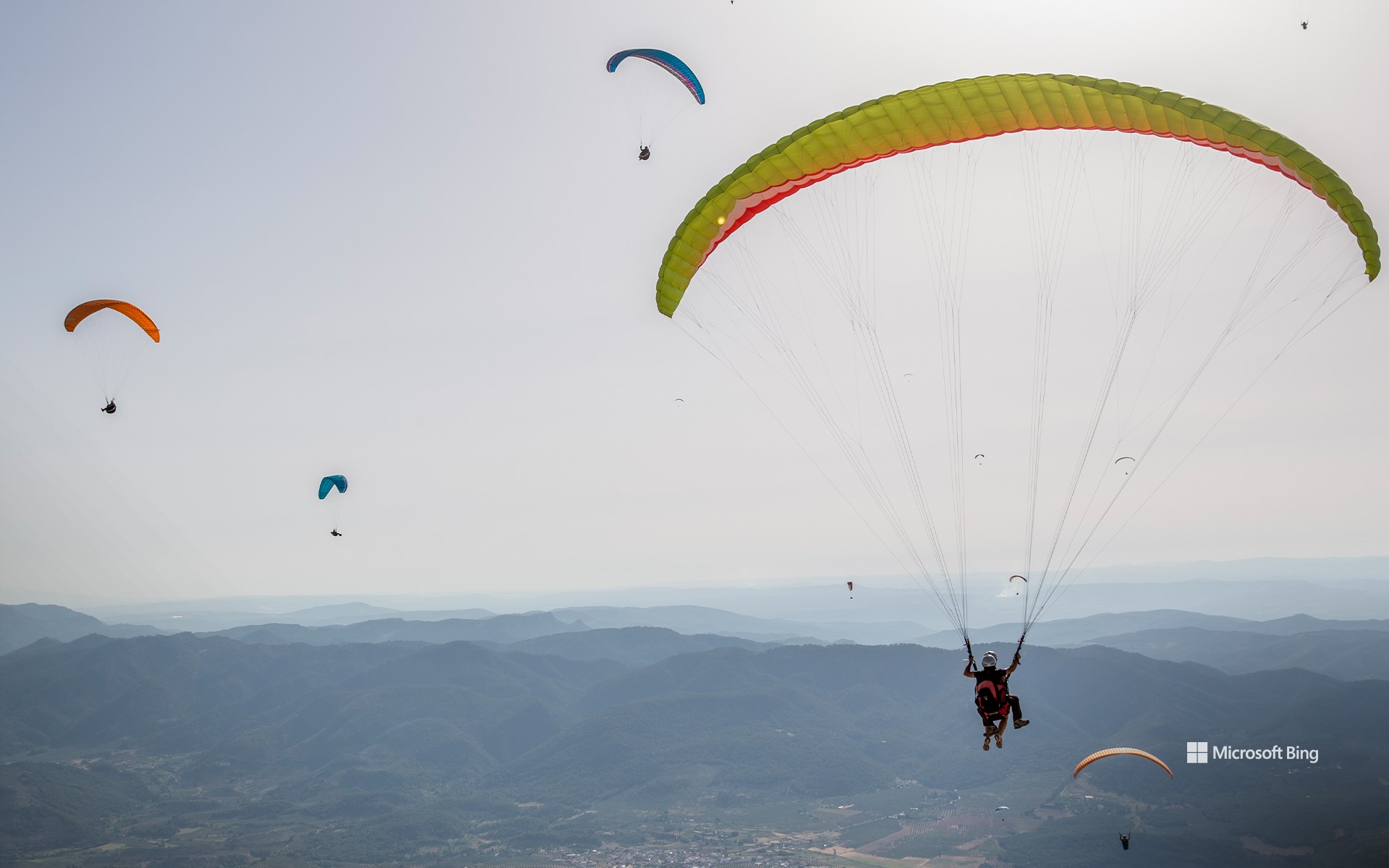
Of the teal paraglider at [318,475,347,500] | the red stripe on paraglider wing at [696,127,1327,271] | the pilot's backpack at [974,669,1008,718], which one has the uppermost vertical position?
the red stripe on paraglider wing at [696,127,1327,271]

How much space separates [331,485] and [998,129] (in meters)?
33.7

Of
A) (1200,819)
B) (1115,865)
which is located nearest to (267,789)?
(1115,865)

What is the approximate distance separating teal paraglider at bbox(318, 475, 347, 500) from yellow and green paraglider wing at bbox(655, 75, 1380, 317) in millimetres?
28035

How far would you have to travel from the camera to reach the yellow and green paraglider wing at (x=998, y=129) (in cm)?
1562

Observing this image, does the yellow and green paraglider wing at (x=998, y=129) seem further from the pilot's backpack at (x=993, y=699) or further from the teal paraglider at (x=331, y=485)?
the teal paraglider at (x=331, y=485)

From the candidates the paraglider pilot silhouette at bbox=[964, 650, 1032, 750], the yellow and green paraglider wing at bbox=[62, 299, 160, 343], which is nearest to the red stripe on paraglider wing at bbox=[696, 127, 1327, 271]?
the paraglider pilot silhouette at bbox=[964, 650, 1032, 750]

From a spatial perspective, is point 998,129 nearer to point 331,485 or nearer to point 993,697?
point 993,697

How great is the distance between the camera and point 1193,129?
1606 centimetres

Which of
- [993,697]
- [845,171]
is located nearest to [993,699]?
[993,697]

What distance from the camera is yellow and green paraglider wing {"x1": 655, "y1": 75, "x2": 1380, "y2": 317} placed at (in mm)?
15625

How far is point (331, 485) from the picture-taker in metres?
39.8

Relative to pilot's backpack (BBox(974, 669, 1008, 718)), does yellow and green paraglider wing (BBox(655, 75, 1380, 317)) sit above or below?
above

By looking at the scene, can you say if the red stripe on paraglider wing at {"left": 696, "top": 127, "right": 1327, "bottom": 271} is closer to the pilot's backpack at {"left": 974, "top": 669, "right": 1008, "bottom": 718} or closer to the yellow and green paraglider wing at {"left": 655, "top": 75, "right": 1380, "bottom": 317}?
the yellow and green paraglider wing at {"left": 655, "top": 75, "right": 1380, "bottom": 317}

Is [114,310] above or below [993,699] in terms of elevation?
above
